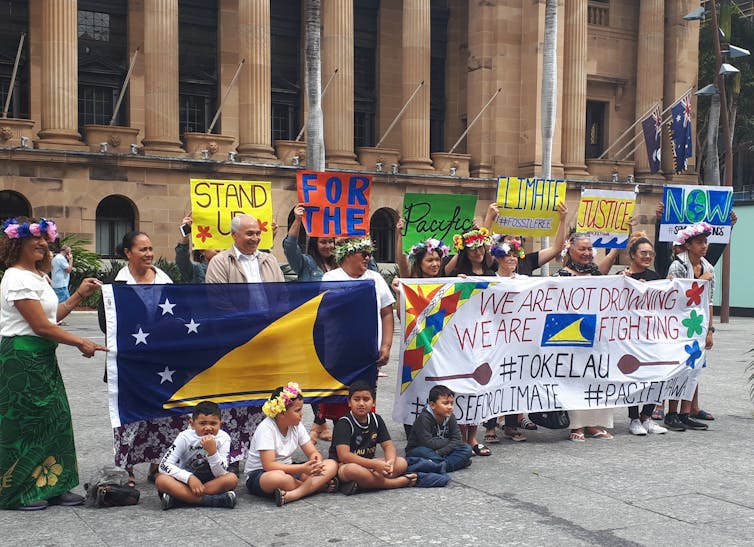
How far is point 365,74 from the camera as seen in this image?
42.1 m

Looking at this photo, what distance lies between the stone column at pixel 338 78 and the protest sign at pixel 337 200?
906 inches

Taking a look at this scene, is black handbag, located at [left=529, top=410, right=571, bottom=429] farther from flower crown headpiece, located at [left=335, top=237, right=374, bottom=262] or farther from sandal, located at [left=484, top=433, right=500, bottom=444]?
flower crown headpiece, located at [left=335, top=237, right=374, bottom=262]

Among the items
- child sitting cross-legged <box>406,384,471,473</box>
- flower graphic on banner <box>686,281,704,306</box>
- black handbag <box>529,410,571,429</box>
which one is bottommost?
black handbag <box>529,410,571,429</box>

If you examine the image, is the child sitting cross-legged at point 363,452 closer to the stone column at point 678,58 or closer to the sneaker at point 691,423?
the sneaker at point 691,423

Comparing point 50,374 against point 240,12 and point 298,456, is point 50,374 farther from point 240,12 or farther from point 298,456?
point 240,12

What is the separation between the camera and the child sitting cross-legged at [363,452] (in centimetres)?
755

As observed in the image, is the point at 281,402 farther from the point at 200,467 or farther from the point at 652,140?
the point at 652,140

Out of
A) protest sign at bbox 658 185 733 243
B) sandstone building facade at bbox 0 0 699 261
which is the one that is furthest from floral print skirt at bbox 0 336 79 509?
sandstone building facade at bbox 0 0 699 261

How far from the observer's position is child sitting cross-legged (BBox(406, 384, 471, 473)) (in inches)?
327

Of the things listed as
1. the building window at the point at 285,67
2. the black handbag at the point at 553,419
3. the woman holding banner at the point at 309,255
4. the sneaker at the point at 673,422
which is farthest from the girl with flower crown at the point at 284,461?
the building window at the point at 285,67

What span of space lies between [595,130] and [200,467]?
41038mm

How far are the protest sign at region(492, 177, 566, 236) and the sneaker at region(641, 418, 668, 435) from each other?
7.25m

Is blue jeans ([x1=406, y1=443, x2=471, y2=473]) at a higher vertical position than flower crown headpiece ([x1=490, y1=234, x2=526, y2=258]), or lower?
lower

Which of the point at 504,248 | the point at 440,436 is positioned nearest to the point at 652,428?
the point at 504,248
